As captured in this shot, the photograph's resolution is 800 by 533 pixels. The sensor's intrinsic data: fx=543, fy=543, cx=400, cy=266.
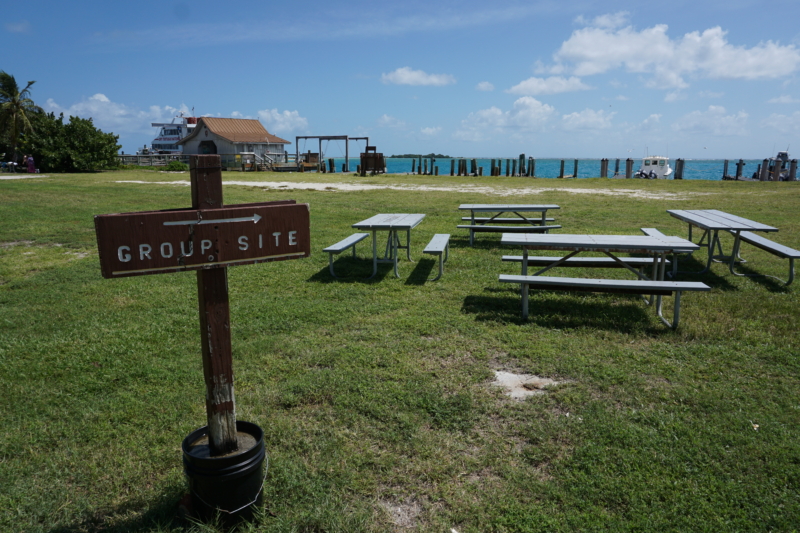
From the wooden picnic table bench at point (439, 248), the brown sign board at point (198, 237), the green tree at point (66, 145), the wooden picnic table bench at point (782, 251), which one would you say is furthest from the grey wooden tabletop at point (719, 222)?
the green tree at point (66, 145)

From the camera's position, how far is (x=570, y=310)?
6.05 m

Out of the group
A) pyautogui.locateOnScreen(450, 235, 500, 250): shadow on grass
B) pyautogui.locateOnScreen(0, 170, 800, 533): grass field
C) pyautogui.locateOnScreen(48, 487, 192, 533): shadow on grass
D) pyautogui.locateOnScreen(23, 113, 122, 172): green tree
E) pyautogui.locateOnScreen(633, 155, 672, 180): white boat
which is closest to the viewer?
pyautogui.locateOnScreen(48, 487, 192, 533): shadow on grass

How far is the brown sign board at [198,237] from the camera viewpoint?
2.33 m

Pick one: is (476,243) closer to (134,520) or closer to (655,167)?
(134,520)

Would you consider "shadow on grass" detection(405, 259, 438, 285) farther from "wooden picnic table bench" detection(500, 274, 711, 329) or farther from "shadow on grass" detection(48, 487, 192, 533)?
"shadow on grass" detection(48, 487, 192, 533)

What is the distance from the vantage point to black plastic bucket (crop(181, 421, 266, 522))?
2523mm

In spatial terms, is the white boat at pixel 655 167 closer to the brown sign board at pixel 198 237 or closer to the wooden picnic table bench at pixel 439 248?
the wooden picnic table bench at pixel 439 248

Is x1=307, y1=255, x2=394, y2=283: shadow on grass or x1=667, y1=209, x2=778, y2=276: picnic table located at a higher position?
x1=667, y1=209, x2=778, y2=276: picnic table

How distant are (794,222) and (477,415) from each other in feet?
42.4

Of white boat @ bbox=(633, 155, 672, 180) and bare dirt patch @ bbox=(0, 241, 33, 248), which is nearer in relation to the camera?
bare dirt patch @ bbox=(0, 241, 33, 248)

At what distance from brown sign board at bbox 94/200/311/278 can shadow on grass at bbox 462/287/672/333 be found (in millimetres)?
3493

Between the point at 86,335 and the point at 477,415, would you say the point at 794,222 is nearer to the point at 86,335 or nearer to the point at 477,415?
the point at 477,415

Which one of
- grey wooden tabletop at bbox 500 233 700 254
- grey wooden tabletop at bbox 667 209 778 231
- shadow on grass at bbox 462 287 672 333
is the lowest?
shadow on grass at bbox 462 287 672 333

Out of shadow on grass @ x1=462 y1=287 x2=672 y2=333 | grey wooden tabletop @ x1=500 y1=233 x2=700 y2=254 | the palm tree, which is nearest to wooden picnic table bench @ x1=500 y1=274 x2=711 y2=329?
shadow on grass @ x1=462 y1=287 x2=672 y2=333
